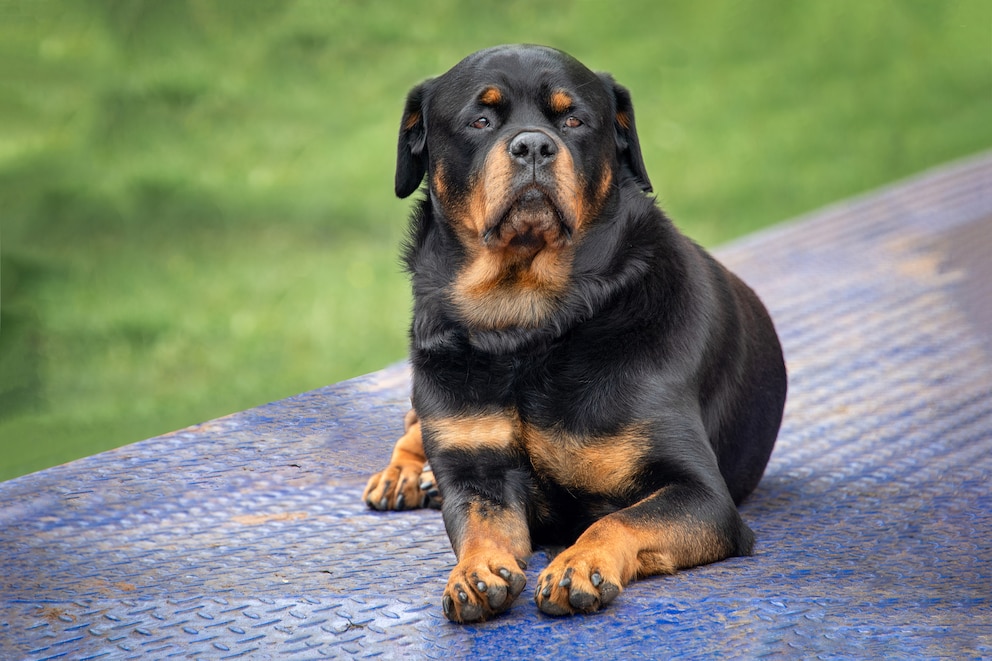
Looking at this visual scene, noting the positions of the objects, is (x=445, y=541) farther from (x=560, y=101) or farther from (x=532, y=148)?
(x=560, y=101)

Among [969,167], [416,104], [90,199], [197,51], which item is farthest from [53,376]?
[969,167]

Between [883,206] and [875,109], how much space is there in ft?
12.5

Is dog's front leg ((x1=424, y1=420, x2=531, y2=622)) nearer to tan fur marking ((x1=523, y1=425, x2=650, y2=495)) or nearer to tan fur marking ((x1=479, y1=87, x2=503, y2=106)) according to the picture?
tan fur marking ((x1=523, y1=425, x2=650, y2=495))

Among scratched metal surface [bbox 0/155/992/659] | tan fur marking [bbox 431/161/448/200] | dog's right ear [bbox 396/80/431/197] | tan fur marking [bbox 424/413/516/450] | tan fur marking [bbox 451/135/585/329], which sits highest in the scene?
dog's right ear [bbox 396/80/431/197]

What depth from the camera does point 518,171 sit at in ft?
9.80

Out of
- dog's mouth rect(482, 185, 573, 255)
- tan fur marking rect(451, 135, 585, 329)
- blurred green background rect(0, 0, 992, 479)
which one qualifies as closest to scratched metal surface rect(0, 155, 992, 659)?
tan fur marking rect(451, 135, 585, 329)

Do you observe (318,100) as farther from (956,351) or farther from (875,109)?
(956,351)

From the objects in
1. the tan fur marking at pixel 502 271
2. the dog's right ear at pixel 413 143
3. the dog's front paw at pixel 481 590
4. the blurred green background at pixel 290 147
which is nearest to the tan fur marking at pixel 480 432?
the tan fur marking at pixel 502 271

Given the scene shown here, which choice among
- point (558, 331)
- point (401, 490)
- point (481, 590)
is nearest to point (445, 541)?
point (401, 490)

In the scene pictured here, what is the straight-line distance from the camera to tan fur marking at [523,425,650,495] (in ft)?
9.68

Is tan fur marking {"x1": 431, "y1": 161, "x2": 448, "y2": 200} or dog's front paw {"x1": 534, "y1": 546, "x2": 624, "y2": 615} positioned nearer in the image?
dog's front paw {"x1": 534, "y1": 546, "x2": 624, "y2": 615}

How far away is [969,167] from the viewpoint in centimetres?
744

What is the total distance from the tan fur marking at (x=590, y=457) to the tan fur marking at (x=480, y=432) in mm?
47

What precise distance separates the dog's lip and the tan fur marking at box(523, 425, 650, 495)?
0.49 metres
